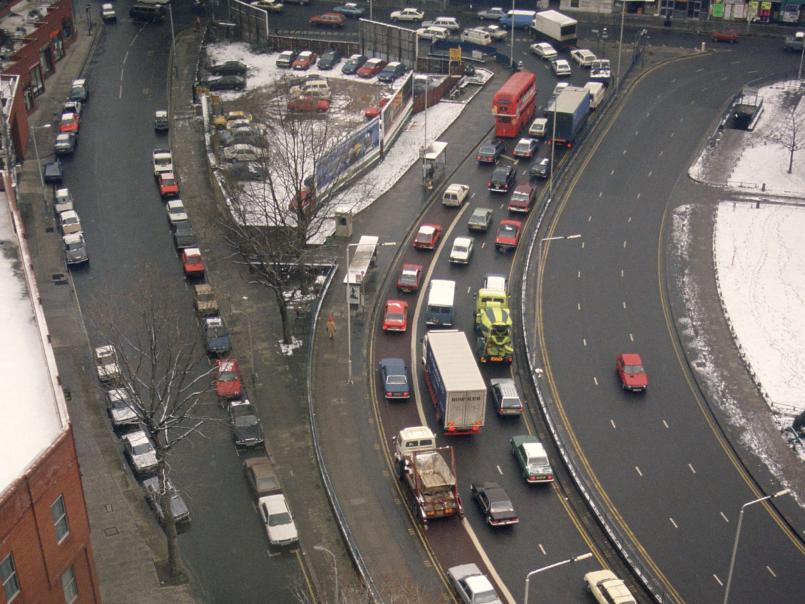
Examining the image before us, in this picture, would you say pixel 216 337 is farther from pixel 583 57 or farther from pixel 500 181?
pixel 583 57

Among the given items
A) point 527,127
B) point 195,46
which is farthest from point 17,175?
point 527,127

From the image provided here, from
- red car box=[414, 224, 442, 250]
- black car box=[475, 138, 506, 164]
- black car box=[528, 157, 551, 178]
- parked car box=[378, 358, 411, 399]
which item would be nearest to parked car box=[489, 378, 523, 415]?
parked car box=[378, 358, 411, 399]

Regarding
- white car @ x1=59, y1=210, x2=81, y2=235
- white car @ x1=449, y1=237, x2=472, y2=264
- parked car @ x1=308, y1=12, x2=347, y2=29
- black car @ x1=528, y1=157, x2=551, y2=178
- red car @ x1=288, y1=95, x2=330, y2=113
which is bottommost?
white car @ x1=449, y1=237, x2=472, y2=264

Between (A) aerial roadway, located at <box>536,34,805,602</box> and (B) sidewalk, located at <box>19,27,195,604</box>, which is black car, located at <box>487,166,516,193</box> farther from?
(B) sidewalk, located at <box>19,27,195,604</box>

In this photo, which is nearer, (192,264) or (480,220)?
(192,264)

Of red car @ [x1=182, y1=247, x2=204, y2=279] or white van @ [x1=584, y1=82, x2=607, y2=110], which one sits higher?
white van @ [x1=584, y1=82, x2=607, y2=110]

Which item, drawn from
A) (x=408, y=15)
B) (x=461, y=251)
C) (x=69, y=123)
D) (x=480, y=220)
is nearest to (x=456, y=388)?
(x=461, y=251)
